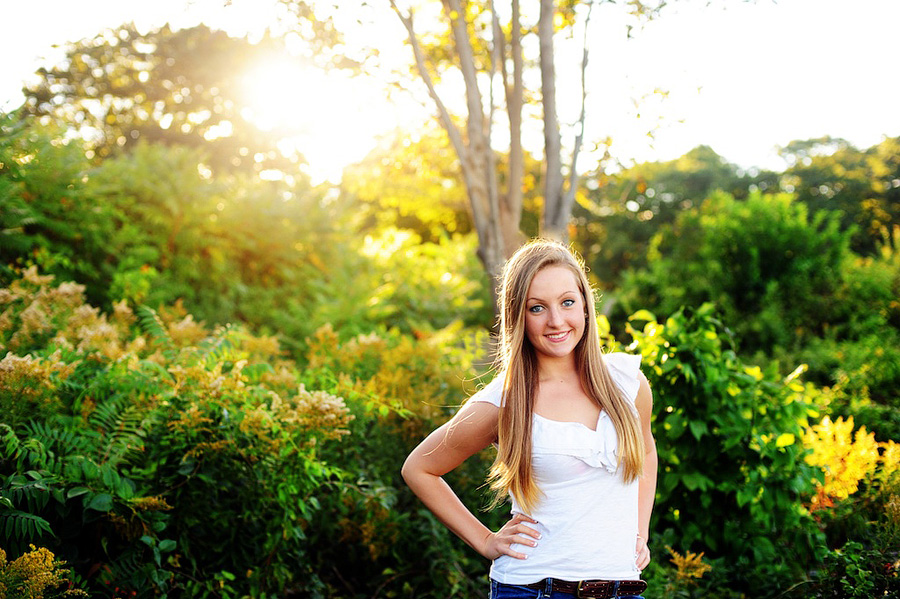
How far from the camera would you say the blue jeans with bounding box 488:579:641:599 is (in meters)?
2.03

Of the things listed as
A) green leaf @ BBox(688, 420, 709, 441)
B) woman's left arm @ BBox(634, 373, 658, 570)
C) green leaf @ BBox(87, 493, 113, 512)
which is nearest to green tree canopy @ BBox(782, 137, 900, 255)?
green leaf @ BBox(688, 420, 709, 441)

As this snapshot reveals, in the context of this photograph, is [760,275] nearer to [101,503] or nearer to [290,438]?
[290,438]

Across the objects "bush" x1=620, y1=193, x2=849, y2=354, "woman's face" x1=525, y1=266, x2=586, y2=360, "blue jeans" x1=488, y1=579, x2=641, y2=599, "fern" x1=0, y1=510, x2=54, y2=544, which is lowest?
"blue jeans" x1=488, y1=579, x2=641, y2=599

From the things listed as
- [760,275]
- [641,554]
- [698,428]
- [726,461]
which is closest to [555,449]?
[641,554]

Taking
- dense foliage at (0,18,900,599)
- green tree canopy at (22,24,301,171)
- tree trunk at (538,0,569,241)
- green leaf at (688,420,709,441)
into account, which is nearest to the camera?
dense foliage at (0,18,900,599)

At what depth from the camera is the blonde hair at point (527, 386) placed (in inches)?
84.2

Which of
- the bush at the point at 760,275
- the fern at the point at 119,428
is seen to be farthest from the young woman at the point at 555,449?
the bush at the point at 760,275

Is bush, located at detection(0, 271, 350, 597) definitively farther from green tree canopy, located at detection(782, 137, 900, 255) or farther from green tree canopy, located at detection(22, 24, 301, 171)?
green tree canopy, located at detection(782, 137, 900, 255)

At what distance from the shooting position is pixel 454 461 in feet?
7.47

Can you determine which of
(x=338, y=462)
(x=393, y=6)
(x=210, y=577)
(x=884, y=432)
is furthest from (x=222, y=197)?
(x=884, y=432)

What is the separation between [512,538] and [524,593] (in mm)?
150

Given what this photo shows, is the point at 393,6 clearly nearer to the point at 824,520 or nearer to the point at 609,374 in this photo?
the point at 609,374

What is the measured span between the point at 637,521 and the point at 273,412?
1.61 meters

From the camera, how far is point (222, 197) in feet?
27.0
